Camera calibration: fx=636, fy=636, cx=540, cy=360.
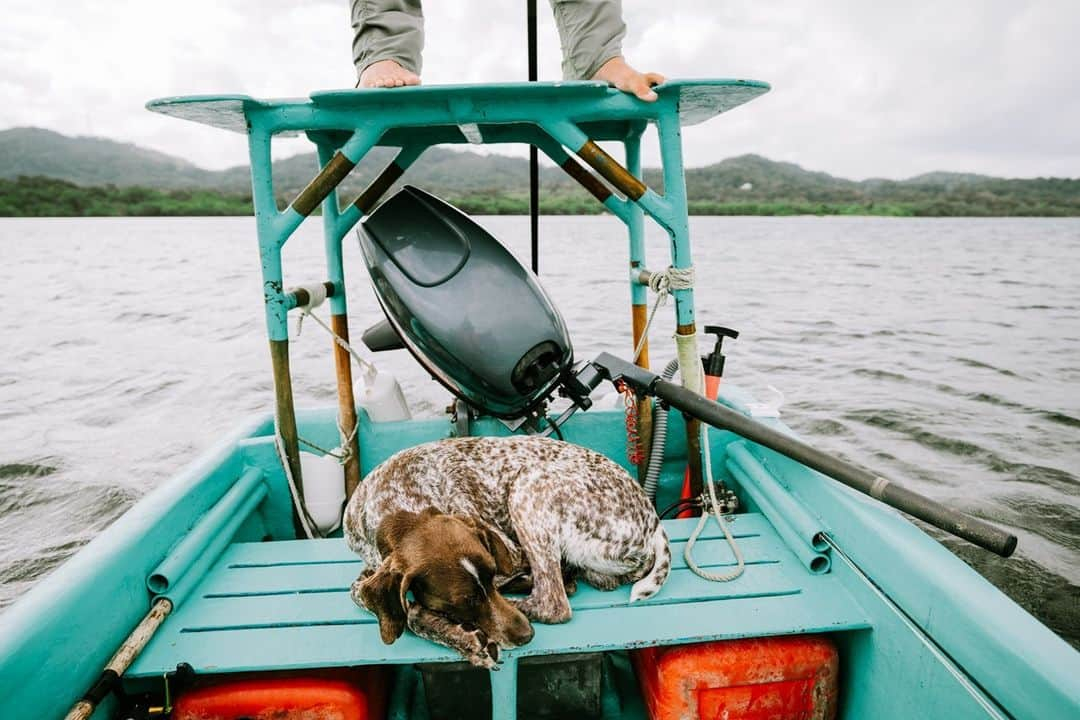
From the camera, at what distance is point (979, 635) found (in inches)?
69.7

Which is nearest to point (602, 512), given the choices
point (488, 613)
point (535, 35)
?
point (488, 613)

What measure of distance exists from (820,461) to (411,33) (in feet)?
8.70

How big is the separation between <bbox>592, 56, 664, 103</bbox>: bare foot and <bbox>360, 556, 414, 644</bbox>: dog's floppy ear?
215 centimetres

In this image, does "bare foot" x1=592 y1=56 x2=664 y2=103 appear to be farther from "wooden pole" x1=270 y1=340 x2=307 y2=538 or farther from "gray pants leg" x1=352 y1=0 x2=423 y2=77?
"wooden pole" x1=270 y1=340 x2=307 y2=538

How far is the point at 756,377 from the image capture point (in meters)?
9.87

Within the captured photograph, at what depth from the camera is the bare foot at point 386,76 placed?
272cm

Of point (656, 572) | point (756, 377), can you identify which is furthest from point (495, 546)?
point (756, 377)

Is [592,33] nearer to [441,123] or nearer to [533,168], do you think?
[441,123]

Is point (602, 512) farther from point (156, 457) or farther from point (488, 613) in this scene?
point (156, 457)

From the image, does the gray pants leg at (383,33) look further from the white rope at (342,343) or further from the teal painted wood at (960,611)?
the teal painted wood at (960,611)

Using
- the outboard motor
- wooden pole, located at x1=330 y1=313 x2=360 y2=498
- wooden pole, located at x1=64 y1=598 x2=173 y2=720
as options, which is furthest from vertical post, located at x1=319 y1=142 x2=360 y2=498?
A: wooden pole, located at x1=64 y1=598 x2=173 y2=720

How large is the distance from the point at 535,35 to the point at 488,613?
327 centimetres

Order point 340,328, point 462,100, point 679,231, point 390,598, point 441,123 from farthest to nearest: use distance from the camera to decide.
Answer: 1. point 340,328
2. point 679,231
3. point 441,123
4. point 462,100
5. point 390,598

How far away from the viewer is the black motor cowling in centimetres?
299
